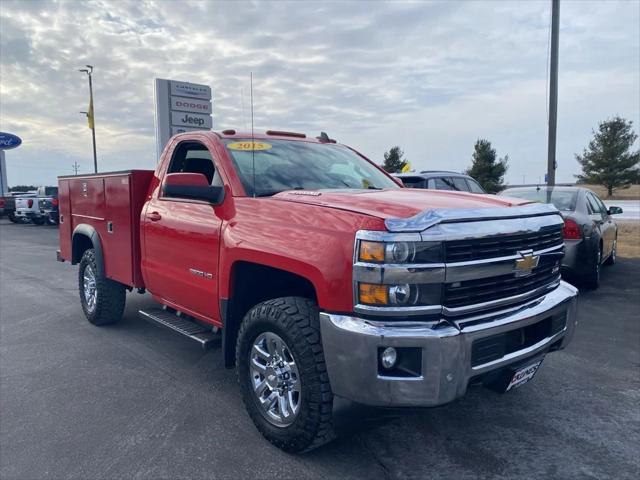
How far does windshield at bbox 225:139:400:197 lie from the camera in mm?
3824

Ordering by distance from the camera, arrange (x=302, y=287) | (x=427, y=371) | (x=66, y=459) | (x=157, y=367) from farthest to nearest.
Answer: (x=157, y=367), (x=302, y=287), (x=66, y=459), (x=427, y=371)

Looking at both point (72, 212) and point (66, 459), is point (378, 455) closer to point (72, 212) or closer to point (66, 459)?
point (66, 459)

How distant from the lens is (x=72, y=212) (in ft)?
20.3

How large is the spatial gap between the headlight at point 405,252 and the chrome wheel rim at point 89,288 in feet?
13.9

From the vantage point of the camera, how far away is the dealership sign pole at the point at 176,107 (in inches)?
622

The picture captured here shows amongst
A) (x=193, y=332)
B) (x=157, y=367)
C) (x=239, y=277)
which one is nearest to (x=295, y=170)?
(x=239, y=277)

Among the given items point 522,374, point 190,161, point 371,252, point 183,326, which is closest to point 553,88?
point 190,161

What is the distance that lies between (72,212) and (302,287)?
4.06 m

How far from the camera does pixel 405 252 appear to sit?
8.43ft

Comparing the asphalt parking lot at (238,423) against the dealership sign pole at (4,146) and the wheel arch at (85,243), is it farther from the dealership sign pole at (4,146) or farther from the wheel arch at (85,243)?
the dealership sign pole at (4,146)

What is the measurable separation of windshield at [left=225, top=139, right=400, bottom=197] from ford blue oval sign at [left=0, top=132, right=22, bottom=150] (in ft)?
119

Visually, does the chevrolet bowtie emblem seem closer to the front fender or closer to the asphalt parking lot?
the front fender

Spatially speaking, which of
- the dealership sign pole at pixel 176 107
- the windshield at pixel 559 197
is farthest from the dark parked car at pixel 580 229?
the dealership sign pole at pixel 176 107

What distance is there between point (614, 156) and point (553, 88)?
36506 millimetres
